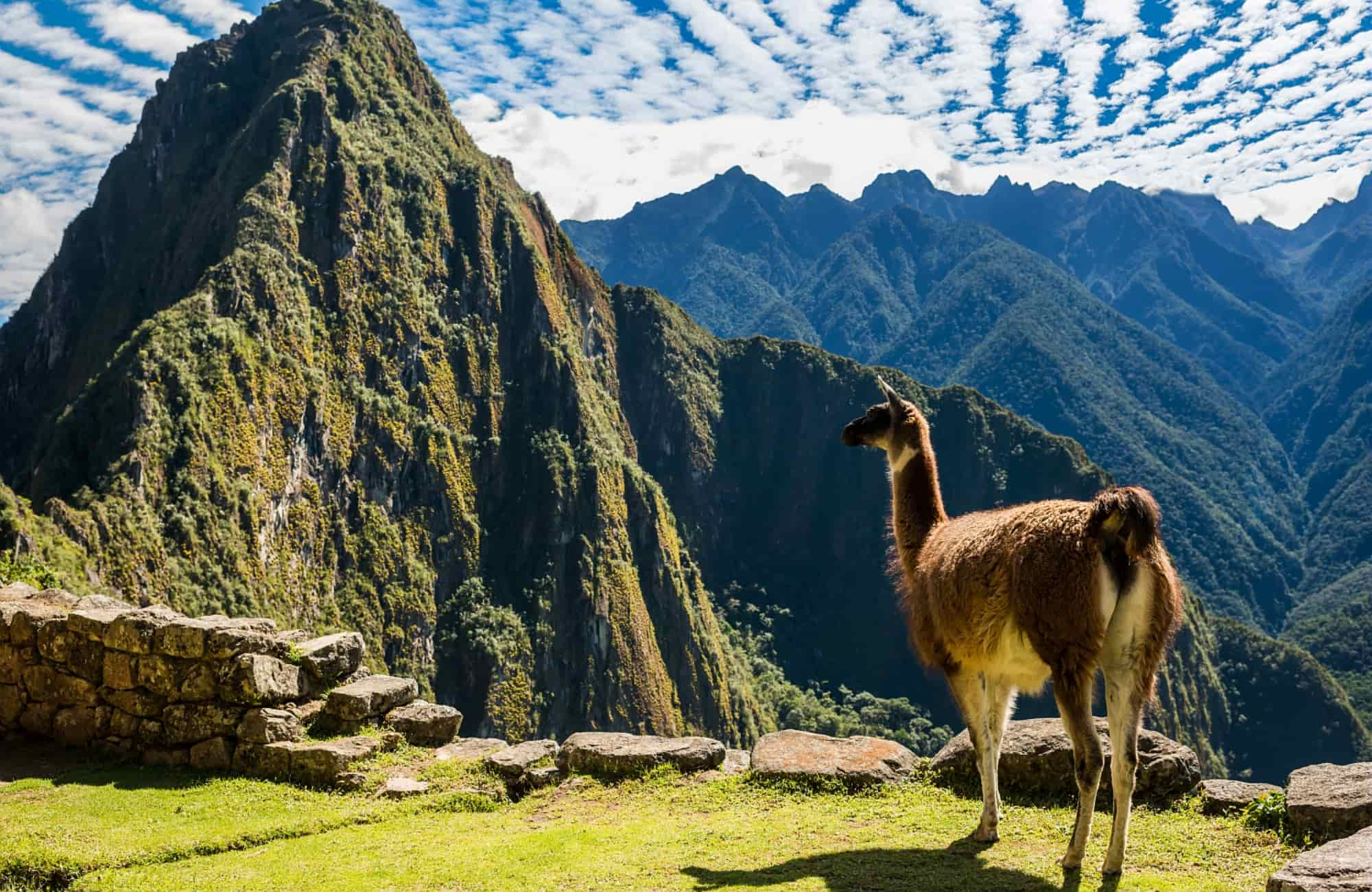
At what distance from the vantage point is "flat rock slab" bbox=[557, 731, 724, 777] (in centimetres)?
1006

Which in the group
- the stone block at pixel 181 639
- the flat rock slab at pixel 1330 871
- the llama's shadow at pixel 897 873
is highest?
the stone block at pixel 181 639

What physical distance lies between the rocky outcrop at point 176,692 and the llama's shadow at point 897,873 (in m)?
5.06

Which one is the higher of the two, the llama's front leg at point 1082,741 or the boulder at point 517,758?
the llama's front leg at point 1082,741

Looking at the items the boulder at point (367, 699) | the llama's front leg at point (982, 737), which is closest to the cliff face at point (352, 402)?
the boulder at point (367, 699)

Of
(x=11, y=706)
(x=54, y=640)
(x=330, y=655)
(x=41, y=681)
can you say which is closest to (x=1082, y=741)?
(x=330, y=655)

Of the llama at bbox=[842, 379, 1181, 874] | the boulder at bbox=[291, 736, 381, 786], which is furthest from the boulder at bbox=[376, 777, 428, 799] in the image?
the llama at bbox=[842, 379, 1181, 874]

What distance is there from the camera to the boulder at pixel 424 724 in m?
11.2

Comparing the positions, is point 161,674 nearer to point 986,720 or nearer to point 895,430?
point 895,430

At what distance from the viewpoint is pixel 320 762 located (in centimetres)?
1001

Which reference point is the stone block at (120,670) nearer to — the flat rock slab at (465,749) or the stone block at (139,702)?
the stone block at (139,702)

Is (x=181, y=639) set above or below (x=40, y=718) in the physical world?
above

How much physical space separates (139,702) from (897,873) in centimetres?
850

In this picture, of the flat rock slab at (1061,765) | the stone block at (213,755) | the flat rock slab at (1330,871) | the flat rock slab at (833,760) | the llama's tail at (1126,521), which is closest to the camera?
the flat rock slab at (1330,871)

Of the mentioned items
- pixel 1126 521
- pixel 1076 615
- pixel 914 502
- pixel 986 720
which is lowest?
pixel 986 720
